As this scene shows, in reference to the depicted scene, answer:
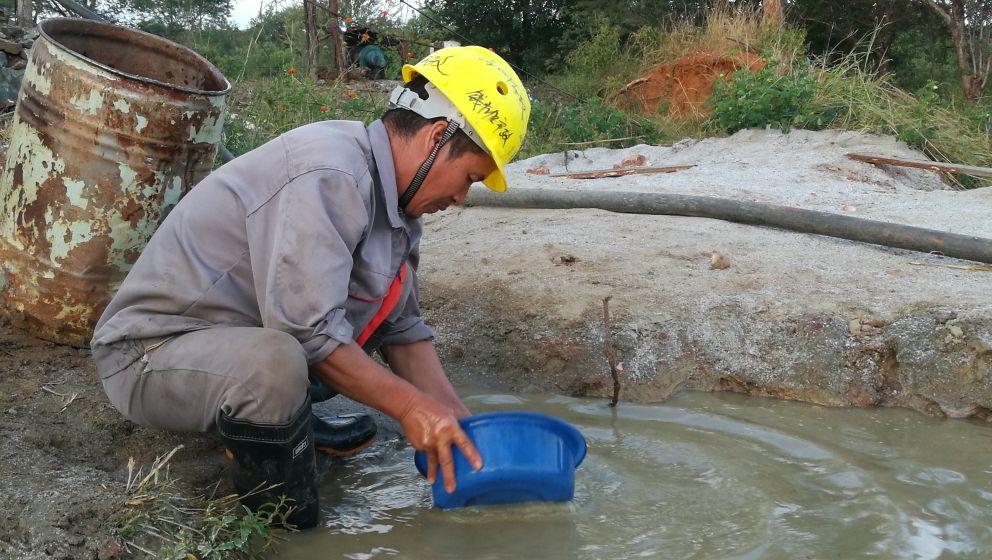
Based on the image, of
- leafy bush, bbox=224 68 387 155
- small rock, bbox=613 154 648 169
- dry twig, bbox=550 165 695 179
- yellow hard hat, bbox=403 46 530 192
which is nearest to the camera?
yellow hard hat, bbox=403 46 530 192

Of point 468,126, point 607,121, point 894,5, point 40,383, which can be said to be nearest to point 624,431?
point 468,126

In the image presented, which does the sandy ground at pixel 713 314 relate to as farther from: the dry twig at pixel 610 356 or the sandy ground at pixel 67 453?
the sandy ground at pixel 67 453

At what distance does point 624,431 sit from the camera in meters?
3.39

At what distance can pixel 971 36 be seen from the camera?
12266 mm

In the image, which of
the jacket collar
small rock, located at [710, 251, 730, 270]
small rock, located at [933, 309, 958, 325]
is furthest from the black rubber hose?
the jacket collar

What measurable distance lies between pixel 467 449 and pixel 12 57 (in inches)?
338

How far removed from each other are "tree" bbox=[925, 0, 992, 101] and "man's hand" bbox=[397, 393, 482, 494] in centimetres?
1145

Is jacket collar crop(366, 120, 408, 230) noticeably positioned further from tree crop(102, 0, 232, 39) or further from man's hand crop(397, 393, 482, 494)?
tree crop(102, 0, 232, 39)

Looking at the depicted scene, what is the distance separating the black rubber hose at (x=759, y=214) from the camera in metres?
4.57

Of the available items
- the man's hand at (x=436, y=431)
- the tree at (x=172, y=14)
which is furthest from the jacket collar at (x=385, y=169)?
the tree at (x=172, y=14)

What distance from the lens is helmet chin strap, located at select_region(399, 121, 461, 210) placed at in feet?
8.05

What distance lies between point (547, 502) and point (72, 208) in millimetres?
1975

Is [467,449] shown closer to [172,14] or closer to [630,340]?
[630,340]

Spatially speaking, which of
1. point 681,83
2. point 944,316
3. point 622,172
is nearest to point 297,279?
point 944,316
